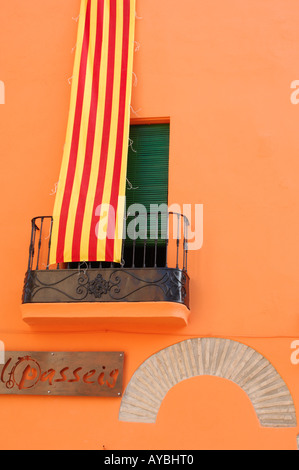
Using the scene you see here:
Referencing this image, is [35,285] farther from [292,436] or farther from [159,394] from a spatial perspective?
[292,436]

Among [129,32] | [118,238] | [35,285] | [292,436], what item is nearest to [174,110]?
[129,32]

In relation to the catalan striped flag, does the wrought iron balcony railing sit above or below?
below

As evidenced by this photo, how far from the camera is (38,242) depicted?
5.78 m

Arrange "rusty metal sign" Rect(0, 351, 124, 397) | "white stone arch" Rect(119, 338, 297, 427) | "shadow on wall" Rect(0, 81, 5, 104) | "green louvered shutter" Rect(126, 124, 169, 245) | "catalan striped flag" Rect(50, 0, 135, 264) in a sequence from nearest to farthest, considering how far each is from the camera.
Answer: "white stone arch" Rect(119, 338, 297, 427), "rusty metal sign" Rect(0, 351, 124, 397), "catalan striped flag" Rect(50, 0, 135, 264), "green louvered shutter" Rect(126, 124, 169, 245), "shadow on wall" Rect(0, 81, 5, 104)

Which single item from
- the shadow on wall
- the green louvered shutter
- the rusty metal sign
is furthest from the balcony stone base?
the shadow on wall

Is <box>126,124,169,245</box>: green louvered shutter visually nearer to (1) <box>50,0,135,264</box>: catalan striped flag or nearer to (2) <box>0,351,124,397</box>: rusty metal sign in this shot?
(1) <box>50,0,135,264</box>: catalan striped flag

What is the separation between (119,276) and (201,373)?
1.15m

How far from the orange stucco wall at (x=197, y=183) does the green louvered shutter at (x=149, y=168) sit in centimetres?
15

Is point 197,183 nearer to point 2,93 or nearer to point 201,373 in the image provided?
point 201,373

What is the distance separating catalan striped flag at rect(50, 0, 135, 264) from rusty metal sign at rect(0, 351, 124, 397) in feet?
3.01

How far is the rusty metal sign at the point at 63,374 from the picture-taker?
5.23 metres

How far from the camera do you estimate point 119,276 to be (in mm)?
5199

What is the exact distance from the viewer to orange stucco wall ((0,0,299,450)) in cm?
513

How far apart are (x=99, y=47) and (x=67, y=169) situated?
153 cm
